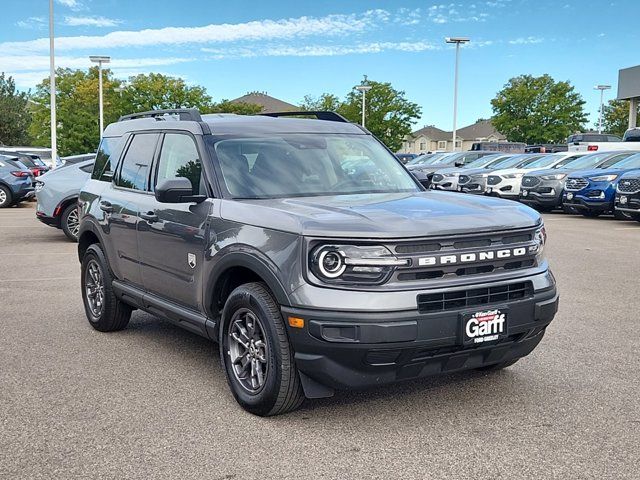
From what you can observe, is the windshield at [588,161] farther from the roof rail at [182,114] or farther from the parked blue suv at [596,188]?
the roof rail at [182,114]

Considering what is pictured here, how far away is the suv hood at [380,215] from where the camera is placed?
3889 millimetres

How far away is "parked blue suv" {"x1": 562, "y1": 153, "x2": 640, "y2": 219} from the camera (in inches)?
659

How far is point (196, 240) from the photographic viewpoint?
4.81m

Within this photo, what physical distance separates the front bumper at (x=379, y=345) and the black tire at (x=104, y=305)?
9.16ft

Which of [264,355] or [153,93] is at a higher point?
[153,93]

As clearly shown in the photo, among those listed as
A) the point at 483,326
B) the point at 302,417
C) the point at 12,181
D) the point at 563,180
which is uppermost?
the point at 563,180

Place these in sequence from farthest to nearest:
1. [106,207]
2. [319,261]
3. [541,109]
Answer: [541,109], [106,207], [319,261]

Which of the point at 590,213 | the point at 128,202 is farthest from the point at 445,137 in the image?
the point at 128,202

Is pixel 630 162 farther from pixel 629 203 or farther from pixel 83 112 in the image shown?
pixel 83 112

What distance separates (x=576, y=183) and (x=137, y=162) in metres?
13.9

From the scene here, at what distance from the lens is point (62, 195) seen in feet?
41.0

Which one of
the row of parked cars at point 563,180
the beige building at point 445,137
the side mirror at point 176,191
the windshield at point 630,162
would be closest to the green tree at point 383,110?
the row of parked cars at point 563,180

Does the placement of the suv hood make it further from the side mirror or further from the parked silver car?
the parked silver car

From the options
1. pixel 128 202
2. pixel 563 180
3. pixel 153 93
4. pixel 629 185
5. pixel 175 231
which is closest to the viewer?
pixel 175 231
